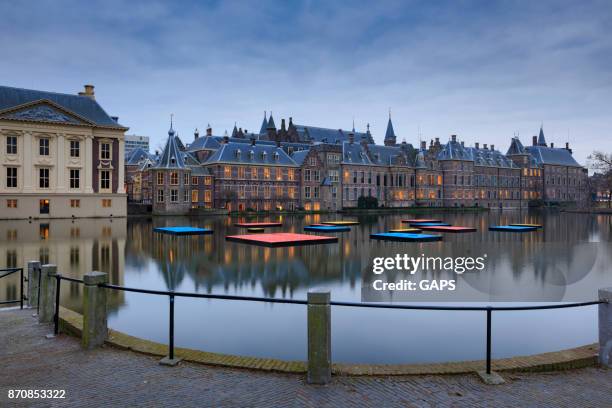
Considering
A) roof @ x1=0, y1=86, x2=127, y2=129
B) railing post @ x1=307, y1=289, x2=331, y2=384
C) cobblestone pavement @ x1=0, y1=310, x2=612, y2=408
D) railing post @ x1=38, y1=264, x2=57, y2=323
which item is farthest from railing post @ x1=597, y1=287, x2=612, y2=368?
roof @ x1=0, y1=86, x2=127, y2=129

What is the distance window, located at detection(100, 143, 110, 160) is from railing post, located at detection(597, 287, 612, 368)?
Result: 64341 millimetres

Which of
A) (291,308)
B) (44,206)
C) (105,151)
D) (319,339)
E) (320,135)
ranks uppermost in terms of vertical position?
(320,135)

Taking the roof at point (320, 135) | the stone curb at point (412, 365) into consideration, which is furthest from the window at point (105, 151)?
the stone curb at point (412, 365)

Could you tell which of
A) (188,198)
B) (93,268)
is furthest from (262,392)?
(188,198)

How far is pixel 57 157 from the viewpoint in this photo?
60594 millimetres

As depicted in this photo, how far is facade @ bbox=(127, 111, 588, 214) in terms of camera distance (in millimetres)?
82875

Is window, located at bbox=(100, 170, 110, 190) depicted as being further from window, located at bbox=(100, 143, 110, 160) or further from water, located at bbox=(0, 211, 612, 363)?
water, located at bbox=(0, 211, 612, 363)

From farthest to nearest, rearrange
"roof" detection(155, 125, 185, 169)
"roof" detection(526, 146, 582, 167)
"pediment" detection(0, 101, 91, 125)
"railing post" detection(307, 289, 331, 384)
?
"roof" detection(526, 146, 582, 167) → "roof" detection(155, 125, 185, 169) → "pediment" detection(0, 101, 91, 125) → "railing post" detection(307, 289, 331, 384)

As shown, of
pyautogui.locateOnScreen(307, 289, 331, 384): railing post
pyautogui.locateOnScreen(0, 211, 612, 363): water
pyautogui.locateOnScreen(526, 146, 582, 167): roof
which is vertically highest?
pyautogui.locateOnScreen(526, 146, 582, 167): roof

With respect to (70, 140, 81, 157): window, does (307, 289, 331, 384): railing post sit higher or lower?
lower

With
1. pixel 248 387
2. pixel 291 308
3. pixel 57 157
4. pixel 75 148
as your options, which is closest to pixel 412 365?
pixel 248 387

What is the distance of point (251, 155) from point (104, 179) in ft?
95.3

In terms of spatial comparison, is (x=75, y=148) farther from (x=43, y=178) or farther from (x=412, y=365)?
(x=412, y=365)

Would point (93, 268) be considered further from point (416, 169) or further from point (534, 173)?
point (534, 173)
